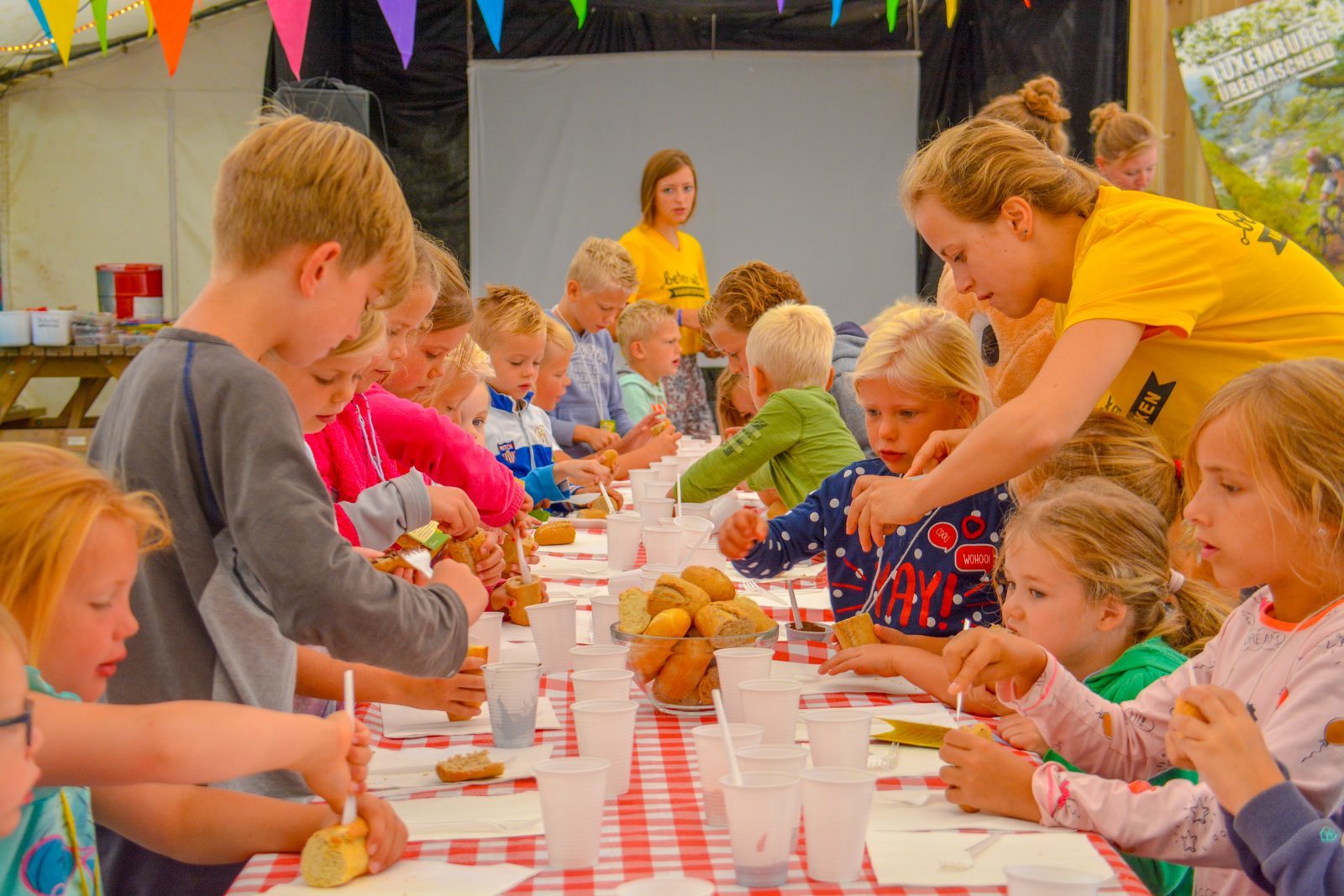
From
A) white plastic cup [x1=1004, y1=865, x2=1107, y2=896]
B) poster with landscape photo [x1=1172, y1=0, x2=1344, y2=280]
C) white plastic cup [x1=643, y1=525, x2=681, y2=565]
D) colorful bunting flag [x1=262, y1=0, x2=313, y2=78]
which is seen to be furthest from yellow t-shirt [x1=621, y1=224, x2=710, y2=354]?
white plastic cup [x1=1004, y1=865, x2=1107, y2=896]

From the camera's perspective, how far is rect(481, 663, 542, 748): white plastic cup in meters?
1.73

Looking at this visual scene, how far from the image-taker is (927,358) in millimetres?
2682

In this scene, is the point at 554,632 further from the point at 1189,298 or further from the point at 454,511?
the point at 1189,298

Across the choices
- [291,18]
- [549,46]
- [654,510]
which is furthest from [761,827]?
[549,46]

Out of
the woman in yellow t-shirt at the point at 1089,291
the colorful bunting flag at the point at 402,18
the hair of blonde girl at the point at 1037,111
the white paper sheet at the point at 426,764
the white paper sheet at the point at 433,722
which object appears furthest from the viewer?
the colorful bunting flag at the point at 402,18

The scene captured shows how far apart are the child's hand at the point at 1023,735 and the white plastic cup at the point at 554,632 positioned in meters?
0.77

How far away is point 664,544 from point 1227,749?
1.81 meters

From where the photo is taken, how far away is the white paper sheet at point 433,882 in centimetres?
125

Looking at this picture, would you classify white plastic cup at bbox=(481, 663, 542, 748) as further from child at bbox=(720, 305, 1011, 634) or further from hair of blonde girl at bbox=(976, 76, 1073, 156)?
hair of blonde girl at bbox=(976, 76, 1073, 156)

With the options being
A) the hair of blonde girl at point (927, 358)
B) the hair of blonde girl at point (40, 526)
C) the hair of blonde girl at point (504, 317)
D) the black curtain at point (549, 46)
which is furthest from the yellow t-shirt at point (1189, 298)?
the black curtain at point (549, 46)

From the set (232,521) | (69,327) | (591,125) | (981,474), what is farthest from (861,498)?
(591,125)

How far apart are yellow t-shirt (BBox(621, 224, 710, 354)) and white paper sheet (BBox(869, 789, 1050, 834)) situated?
18.9ft

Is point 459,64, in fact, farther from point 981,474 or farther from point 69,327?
point 981,474

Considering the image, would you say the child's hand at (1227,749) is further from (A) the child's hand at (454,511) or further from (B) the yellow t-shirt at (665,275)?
(B) the yellow t-shirt at (665,275)
